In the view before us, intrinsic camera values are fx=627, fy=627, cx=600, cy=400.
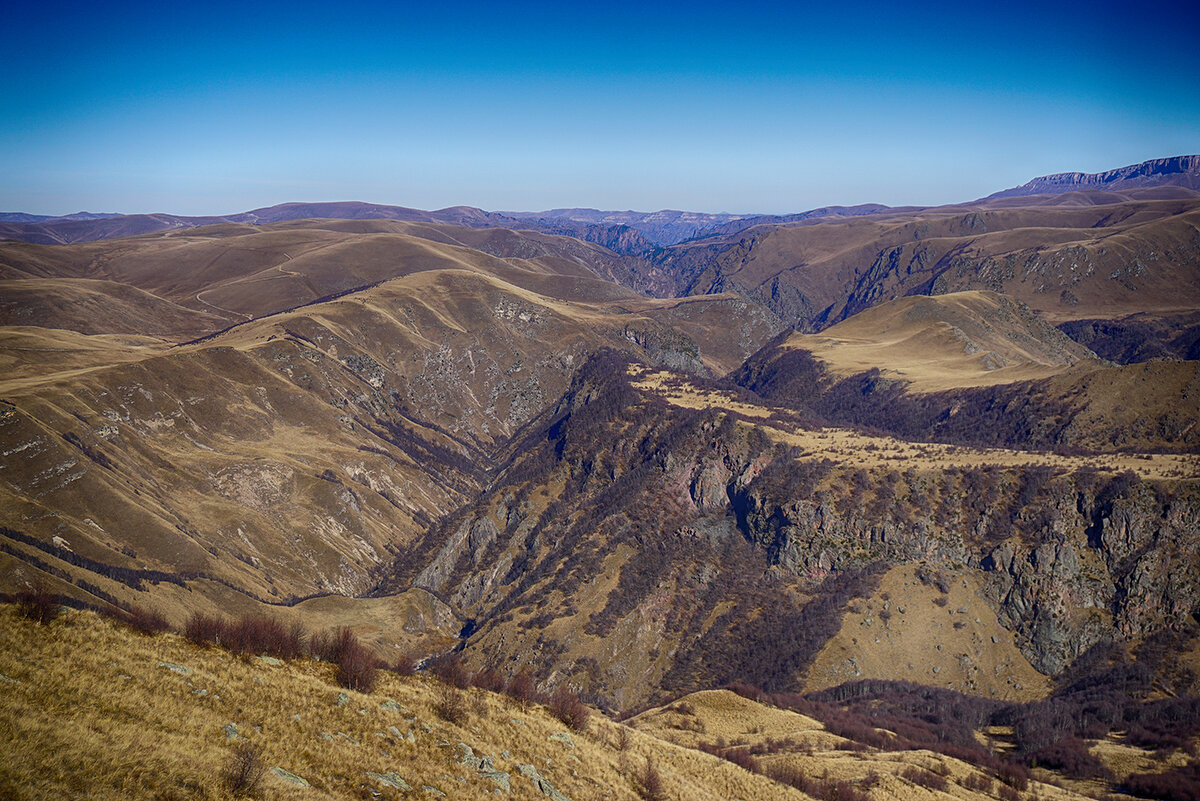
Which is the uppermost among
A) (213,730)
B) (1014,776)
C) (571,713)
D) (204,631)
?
(213,730)

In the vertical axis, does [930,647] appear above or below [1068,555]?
below

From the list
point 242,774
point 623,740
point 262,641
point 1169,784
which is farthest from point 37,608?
point 1169,784

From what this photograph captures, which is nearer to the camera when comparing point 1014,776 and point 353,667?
point 353,667

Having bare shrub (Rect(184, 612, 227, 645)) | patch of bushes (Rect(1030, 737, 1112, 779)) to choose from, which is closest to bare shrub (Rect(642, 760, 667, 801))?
bare shrub (Rect(184, 612, 227, 645))

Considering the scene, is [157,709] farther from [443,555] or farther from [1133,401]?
[1133,401]

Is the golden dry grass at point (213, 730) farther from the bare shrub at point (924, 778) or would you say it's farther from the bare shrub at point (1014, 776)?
the bare shrub at point (1014, 776)

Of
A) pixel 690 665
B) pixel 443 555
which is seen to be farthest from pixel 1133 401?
pixel 443 555

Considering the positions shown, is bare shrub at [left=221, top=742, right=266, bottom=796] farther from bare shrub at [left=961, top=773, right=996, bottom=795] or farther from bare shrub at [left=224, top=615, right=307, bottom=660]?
bare shrub at [left=961, top=773, right=996, bottom=795]

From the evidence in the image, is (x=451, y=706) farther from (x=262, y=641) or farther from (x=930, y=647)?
(x=930, y=647)

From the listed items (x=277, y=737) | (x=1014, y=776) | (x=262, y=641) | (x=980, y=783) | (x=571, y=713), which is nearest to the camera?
(x=277, y=737)
